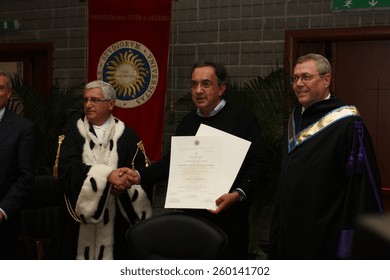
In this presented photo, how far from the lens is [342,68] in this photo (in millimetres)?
4395

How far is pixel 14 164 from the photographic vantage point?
2.63 metres

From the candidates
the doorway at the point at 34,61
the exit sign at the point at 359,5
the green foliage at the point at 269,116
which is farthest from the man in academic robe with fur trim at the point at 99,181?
the doorway at the point at 34,61

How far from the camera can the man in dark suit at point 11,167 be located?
102 inches

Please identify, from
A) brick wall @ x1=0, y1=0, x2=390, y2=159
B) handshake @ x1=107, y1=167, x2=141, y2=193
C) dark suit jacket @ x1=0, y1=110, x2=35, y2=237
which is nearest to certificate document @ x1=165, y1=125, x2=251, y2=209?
handshake @ x1=107, y1=167, x2=141, y2=193

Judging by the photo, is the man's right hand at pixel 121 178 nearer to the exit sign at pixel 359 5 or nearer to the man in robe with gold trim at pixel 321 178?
the man in robe with gold trim at pixel 321 178

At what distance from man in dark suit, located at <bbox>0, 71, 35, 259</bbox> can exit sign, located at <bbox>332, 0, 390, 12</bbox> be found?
285cm

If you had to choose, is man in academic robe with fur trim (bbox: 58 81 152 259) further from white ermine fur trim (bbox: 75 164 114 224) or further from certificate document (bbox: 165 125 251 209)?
certificate document (bbox: 165 125 251 209)

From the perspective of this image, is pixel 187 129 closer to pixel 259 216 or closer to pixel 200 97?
pixel 200 97

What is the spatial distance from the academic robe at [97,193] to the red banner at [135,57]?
1.51 m

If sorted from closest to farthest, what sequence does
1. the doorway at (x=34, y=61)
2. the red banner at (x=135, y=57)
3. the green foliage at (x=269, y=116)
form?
the green foliage at (x=269, y=116) < the red banner at (x=135, y=57) < the doorway at (x=34, y=61)

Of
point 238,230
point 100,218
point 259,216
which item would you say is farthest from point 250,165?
point 259,216

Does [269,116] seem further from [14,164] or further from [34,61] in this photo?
[34,61]

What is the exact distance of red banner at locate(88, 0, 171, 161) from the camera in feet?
14.3

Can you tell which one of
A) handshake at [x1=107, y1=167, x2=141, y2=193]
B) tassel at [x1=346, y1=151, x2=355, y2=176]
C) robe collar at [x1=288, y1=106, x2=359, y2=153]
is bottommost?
handshake at [x1=107, y1=167, x2=141, y2=193]
